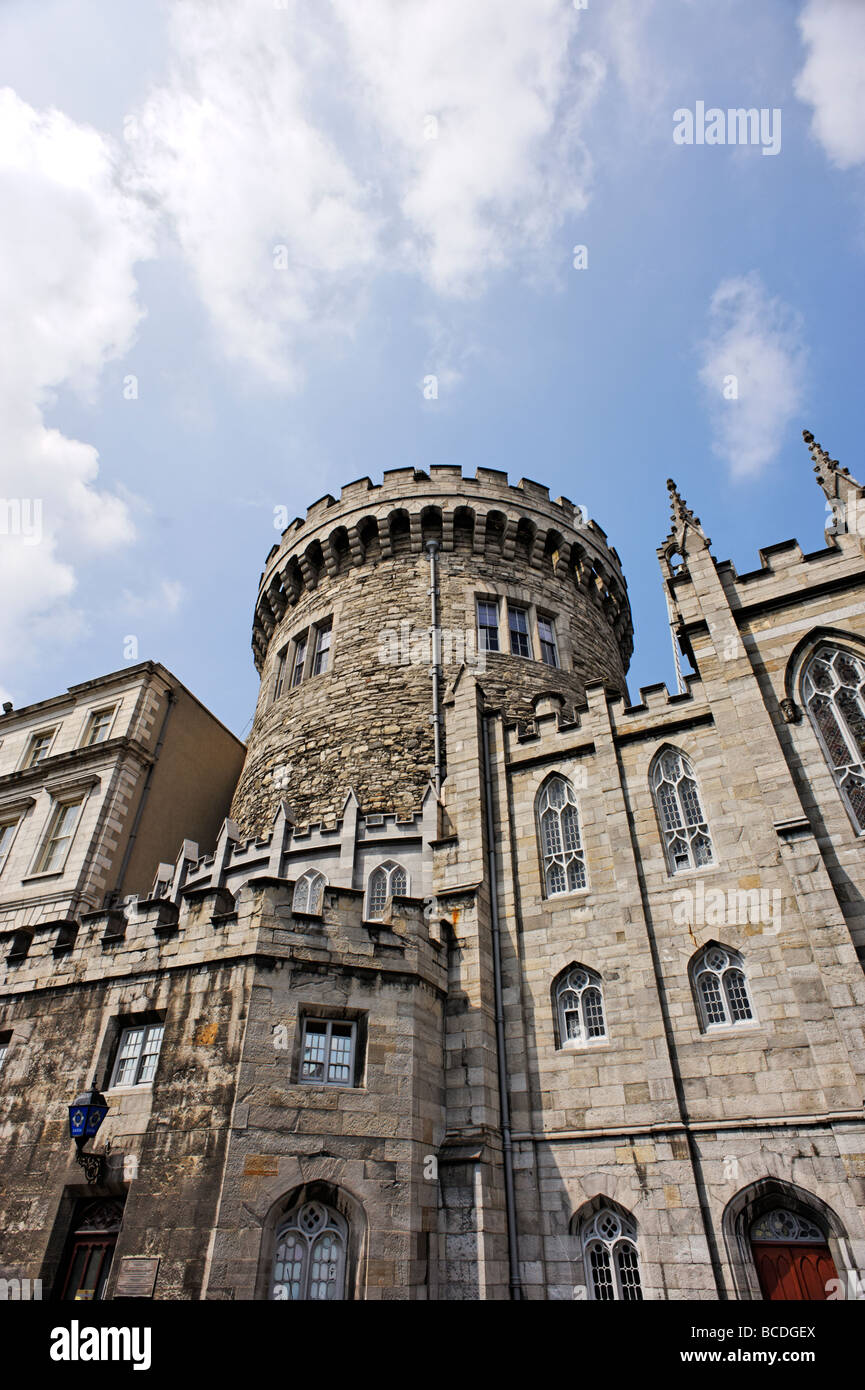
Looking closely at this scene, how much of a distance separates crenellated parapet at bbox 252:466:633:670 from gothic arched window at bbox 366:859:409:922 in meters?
10.9

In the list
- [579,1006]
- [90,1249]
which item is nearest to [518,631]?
[579,1006]

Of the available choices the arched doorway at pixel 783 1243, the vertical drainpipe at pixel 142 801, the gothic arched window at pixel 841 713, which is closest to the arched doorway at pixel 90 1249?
the arched doorway at pixel 783 1243

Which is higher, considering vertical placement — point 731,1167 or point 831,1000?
point 831,1000

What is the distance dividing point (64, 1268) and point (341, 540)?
61.5 feet

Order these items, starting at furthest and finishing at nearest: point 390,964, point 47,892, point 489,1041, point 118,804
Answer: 1. point 118,804
2. point 47,892
3. point 489,1041
4. point 390,964

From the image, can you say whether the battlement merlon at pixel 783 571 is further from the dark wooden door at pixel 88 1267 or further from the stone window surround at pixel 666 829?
the dark wooden door at pixel 88 1267

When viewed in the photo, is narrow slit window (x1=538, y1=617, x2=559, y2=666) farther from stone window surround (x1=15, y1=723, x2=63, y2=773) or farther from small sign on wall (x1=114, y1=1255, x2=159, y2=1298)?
small sign on wall (x1=114, y1=1255, x2=159, y2=1298)

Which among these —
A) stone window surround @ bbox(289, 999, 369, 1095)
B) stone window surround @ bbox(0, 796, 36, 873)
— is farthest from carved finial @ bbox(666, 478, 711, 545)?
stone window surround @ bbox(0, 796, 36, 873)

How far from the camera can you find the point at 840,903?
10555 mm

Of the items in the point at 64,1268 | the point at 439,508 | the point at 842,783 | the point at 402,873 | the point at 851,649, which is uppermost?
the point at 439,508

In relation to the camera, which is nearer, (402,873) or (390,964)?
(390,964)

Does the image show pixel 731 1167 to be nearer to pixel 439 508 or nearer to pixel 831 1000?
pixel 831 1000

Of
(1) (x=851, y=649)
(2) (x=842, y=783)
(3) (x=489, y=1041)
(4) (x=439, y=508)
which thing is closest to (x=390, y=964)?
(3) (x=489, y=1041)

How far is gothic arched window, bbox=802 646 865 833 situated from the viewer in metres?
11.6
